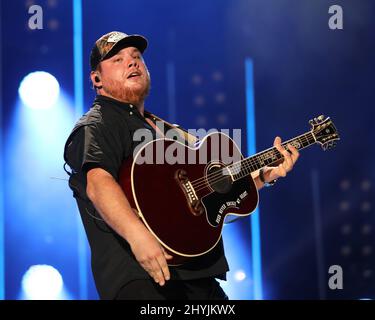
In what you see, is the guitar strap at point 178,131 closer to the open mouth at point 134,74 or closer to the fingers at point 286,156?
the open mouth at point 134,74

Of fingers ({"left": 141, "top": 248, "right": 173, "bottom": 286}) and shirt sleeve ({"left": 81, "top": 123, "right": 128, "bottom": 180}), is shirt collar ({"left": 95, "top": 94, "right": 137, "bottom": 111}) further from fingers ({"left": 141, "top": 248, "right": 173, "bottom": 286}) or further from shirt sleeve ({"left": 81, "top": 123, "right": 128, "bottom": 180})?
fingers ({"left": 141, "top": 248, "right": 173, "bottom": 286})

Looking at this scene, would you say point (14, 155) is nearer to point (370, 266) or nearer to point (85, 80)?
point (85, 80)

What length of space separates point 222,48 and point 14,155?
1621 mm

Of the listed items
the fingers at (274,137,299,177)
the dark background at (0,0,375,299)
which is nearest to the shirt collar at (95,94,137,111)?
the fingers at (274,137,299,177)

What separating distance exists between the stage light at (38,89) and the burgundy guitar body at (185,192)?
77.7 inches

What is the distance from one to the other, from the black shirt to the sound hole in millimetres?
260

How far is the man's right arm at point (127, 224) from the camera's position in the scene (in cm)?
239

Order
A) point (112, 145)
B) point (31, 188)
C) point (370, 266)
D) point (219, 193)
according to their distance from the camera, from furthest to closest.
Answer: point (370, 266) → point (31, 188) → point (219, 193) → point (112, 145)

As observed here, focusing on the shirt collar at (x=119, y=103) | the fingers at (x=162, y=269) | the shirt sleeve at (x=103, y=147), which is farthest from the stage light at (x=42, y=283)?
the fingers at (x=162, y=269)

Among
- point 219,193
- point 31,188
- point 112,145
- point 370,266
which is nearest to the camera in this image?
point 112,145

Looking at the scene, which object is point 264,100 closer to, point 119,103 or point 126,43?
point 126,43

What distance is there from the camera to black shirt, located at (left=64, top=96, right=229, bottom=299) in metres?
2.61

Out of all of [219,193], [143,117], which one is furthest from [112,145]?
[219,193]

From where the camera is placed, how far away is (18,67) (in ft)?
14.8
